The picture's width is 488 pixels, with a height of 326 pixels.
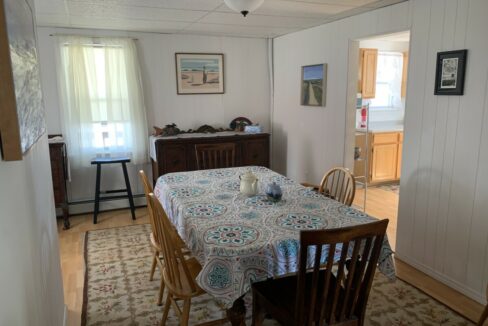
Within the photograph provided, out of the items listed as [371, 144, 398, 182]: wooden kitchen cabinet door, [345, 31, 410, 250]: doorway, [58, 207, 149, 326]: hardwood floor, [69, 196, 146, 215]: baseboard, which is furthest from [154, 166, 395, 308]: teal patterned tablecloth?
[371, 144, 398, 182]: wooden kitchen cabinet door

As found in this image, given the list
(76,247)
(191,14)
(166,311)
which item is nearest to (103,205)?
(76,247)

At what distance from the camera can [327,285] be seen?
159cm

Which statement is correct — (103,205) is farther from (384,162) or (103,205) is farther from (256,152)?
(384,162)

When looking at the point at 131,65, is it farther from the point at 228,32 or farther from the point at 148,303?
the point at 148,303

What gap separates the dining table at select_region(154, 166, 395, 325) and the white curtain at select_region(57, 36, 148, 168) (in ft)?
6.41

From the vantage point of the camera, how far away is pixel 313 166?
4570 mm

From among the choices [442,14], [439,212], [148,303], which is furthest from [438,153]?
[148,303]

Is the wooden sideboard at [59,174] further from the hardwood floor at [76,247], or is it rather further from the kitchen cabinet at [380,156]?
the kitchen cabinet at [380,156]

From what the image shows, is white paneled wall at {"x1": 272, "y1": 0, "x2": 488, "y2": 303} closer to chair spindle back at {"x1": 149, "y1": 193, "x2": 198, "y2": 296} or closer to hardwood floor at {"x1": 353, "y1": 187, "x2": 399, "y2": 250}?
hardwood floor at {"x1": 353, "y1": 187, "x2": 399, "y2": 250}

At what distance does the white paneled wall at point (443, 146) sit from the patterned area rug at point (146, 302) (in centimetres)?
38

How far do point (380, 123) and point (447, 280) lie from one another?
12.1ft

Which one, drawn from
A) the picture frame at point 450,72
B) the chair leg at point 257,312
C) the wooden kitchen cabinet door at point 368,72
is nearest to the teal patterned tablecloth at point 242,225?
the chair leg at point 257,312

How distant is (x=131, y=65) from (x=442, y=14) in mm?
3343

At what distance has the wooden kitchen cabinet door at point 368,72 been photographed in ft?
17.8
